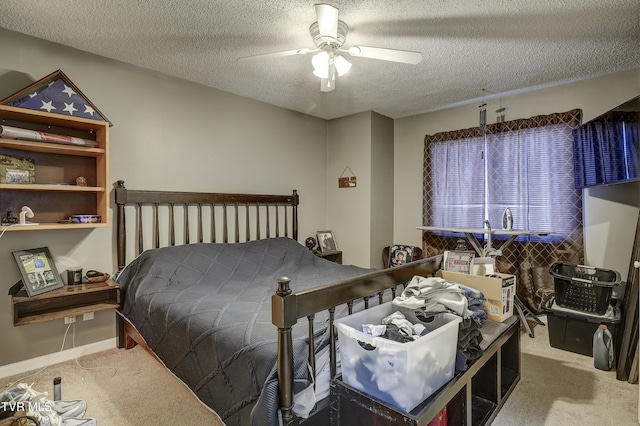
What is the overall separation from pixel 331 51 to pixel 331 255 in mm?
2742

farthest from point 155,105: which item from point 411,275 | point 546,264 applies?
point 546,264

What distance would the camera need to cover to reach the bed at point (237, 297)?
1.36 metres

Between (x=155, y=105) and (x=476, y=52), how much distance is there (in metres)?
2.82

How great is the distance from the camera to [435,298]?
170 cm

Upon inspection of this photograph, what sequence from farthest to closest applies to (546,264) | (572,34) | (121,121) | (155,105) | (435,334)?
(546,264) → (155,105) → (121,121) → (572,34) → (435,334)

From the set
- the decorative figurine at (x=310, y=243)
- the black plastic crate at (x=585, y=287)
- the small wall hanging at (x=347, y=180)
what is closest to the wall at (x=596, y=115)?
the black plastic crate at (x=585, y=287)

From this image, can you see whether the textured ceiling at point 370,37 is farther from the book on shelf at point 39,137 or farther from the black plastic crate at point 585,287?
the black plastic crate at point 585,287

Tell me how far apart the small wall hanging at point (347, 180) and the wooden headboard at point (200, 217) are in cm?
71

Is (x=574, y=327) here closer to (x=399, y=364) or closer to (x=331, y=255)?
(x=399, y=364)

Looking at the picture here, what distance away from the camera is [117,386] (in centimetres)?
218

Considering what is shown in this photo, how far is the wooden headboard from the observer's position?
2857 millimetres

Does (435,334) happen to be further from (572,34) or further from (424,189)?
(424,189)

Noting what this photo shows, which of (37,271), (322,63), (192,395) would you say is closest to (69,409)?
(192,395)

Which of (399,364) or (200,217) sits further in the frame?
(200,217)
